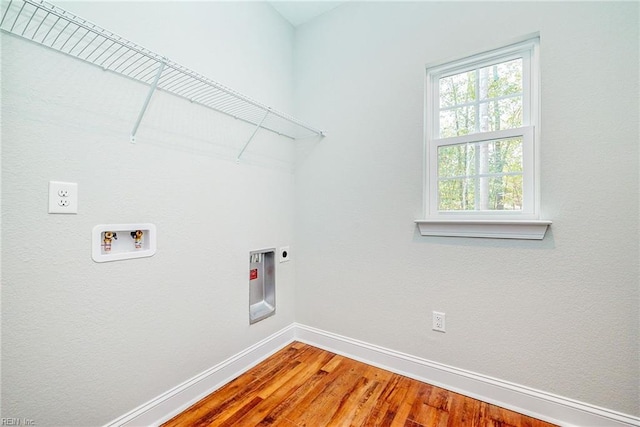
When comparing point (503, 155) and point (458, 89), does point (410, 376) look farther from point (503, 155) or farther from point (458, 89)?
point (458, 89)

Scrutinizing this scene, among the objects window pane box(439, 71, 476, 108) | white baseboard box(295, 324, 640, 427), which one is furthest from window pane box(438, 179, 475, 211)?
white baseboard box(295, 324, 640, 427)

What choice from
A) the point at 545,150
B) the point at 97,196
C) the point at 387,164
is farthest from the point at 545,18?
the point at 97,196

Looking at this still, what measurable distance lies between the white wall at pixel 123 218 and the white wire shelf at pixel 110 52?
0.15 feet

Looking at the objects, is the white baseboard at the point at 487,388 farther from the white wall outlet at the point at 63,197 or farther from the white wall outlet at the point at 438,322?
the white wall outlet at the point at 63,197

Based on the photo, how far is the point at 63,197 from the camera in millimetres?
1016

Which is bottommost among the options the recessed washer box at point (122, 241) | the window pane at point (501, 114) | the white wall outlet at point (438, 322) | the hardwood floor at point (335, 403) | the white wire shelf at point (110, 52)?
the hardwood floor at point (335, 403)

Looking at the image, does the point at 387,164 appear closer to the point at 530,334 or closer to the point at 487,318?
the point at 487,318

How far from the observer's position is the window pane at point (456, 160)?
5.17 ft

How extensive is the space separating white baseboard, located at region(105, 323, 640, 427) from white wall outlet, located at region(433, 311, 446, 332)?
21cm

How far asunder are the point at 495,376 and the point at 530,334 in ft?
1.00

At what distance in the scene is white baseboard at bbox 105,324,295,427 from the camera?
1.23 m

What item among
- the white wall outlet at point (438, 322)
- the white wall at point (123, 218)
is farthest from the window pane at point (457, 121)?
the white wall at point (123, 218)

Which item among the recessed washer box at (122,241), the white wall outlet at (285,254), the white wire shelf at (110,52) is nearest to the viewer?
the white wire shelf at (110,52)

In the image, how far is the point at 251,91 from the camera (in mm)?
1815
